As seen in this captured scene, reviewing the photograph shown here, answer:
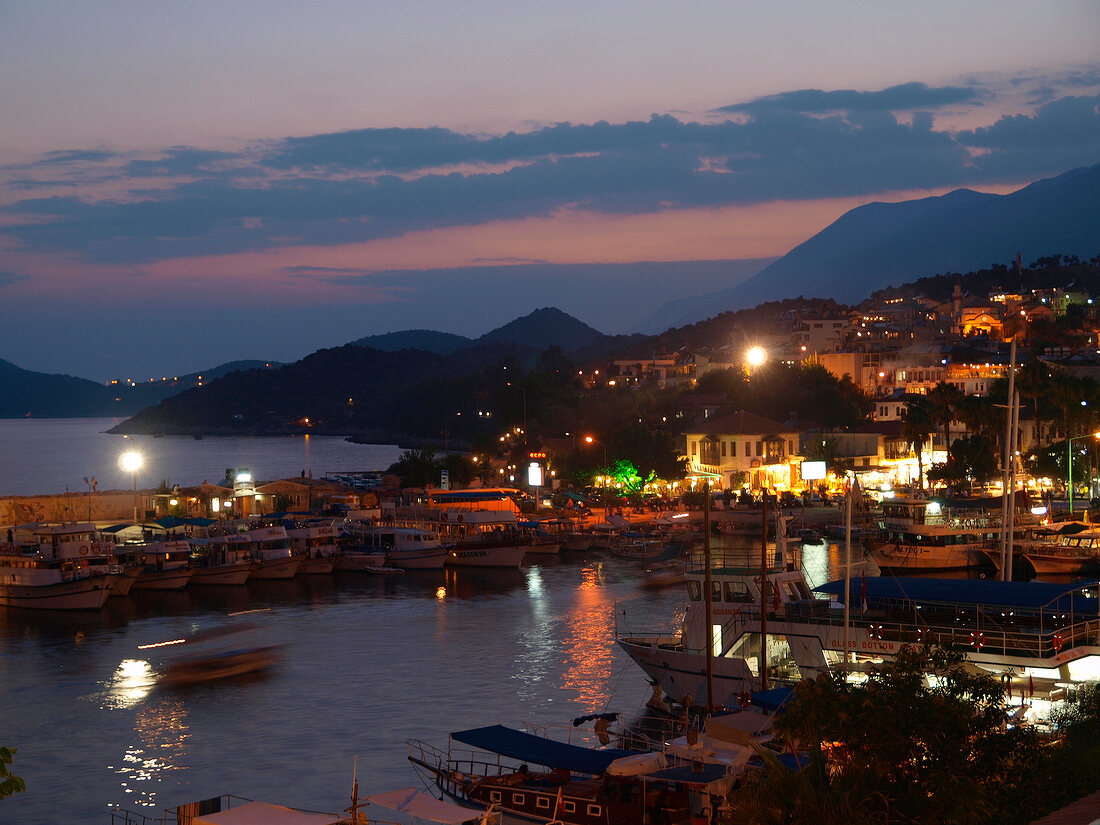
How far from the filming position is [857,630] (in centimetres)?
2500

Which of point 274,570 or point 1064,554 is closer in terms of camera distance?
point 1064,554

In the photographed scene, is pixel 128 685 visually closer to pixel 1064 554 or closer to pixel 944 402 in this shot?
pixel 1064 554

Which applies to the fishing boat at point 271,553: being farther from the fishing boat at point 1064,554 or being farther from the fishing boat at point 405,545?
the fishing boat at point 1064,554

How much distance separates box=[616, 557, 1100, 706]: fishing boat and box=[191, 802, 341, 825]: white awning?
1023cm

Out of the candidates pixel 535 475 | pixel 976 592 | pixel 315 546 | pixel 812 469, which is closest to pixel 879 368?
pixel 812 469

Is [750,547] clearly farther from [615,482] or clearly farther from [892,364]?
[892,364]

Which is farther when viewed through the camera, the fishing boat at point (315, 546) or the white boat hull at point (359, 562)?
the white boat hull at point (359, 562)

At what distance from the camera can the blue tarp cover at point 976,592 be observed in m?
24.3

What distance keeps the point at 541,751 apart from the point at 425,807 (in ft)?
11.1

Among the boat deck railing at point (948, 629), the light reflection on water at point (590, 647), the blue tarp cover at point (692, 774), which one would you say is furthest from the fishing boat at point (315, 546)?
the blue tarp cover at point (692, 774)

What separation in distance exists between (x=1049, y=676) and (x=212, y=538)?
128ft

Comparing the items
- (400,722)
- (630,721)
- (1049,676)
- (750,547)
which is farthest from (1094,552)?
(400,722)

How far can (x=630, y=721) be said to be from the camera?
2567cm

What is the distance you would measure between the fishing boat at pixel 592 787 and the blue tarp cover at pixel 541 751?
0.05 feet
